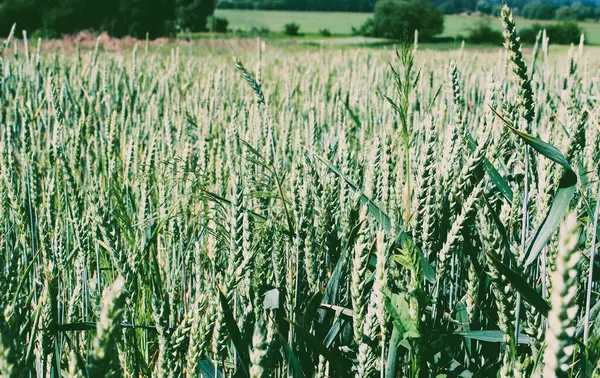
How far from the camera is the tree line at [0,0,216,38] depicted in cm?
2175

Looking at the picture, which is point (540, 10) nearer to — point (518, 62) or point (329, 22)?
point (329, 22)

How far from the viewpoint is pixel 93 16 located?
22.8 metres

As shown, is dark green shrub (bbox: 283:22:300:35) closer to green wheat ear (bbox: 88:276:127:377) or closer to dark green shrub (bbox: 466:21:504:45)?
dark green shrub (bbox: 466:21:504:45)

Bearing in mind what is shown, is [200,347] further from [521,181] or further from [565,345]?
[521,181]

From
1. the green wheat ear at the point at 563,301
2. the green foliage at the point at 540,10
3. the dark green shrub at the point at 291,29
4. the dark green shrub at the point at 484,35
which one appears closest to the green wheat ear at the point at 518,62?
the green wheat ear at the point at 563,301

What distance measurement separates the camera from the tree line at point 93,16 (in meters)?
21.8

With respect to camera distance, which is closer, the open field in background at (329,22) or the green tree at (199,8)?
the green tree at (199,8)

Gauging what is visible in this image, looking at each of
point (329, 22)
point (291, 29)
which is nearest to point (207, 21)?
point (291, 29)

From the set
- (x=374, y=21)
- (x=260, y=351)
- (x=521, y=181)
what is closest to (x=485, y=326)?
(x=521, y=181)

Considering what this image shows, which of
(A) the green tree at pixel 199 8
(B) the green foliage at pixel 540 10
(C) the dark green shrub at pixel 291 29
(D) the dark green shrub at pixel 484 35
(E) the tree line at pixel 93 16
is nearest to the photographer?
(E) the tree line at pixel 93 16

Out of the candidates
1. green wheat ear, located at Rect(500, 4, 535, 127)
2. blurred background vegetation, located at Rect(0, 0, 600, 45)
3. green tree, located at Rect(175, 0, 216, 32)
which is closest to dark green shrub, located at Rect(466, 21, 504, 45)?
blurred background vegetation, located at Rect(0, 0, 600, 45)

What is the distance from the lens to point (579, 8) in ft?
128

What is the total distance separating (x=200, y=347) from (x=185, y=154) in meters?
0.57

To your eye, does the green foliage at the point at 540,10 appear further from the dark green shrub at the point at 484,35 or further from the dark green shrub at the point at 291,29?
the dark green shrub at the point at 291,29
